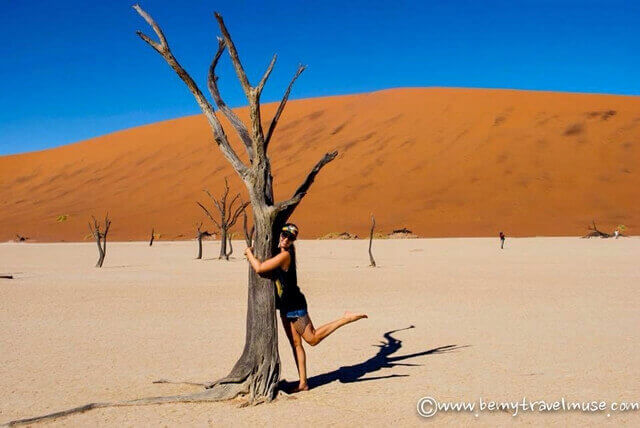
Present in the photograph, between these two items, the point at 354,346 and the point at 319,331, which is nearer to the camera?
the point at 319,331

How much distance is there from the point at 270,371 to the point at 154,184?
225ft

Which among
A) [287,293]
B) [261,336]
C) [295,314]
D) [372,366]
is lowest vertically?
[372,366]

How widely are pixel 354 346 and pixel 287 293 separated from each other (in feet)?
10.1

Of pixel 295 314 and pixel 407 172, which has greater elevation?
pixel 407 172

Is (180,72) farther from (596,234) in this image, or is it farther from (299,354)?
(596,234)

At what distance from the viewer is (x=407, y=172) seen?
198 ft

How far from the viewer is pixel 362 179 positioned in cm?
6038

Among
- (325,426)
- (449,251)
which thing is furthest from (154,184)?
(325,426)

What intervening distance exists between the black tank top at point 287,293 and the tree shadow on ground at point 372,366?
908 millimetres

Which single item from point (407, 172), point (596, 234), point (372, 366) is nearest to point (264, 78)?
point (372, 366)

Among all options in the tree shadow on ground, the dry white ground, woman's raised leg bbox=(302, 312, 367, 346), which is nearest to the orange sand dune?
the dry white ground

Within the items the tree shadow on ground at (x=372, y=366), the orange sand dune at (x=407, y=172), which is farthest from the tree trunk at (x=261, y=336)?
the orange sand dune at (x=407, y=172)

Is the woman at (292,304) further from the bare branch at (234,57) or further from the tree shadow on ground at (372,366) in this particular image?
the bare branch at (234,57)

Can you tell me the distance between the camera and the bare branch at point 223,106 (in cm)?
661
